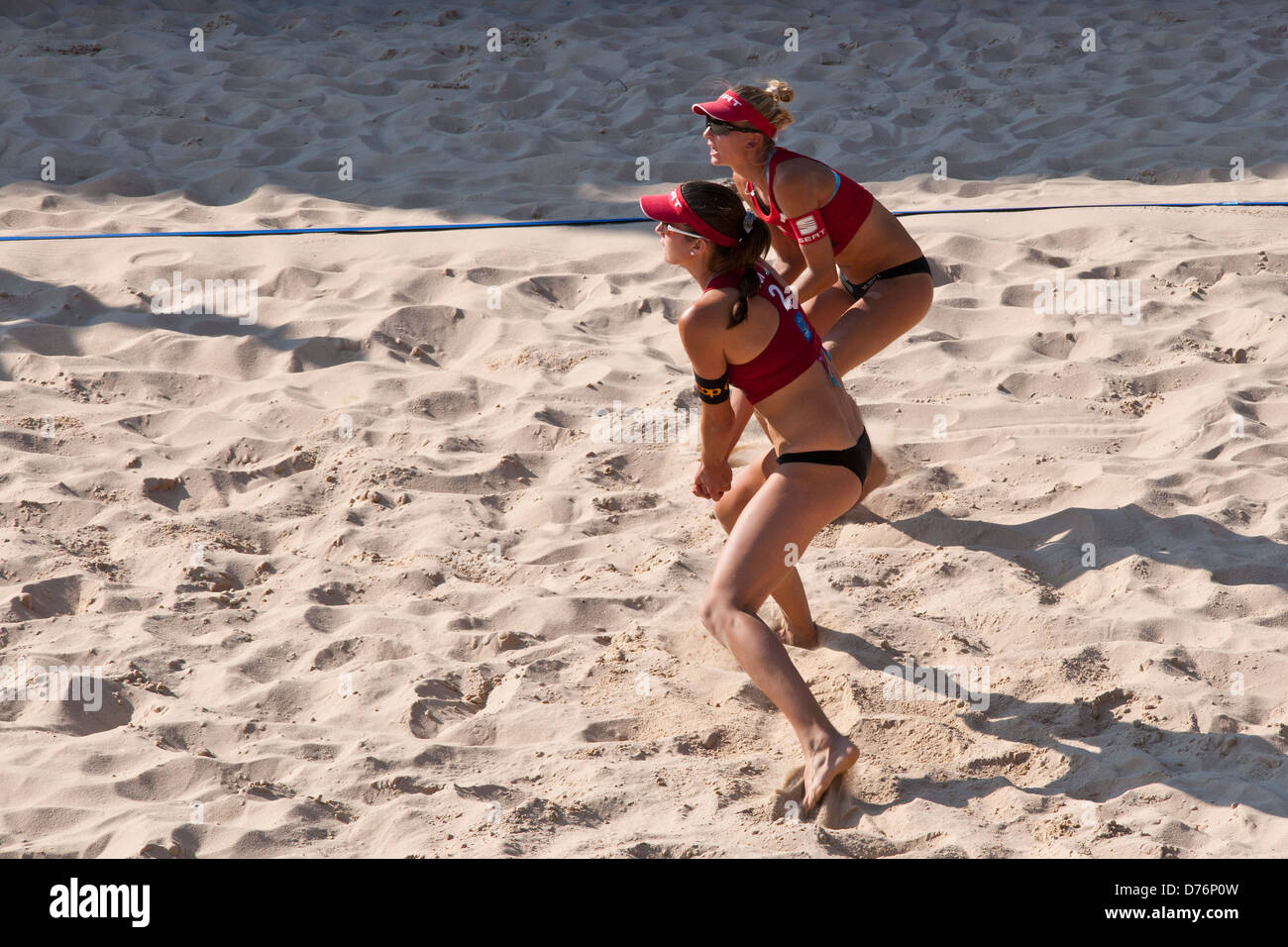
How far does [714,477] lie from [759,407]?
0.25 meters

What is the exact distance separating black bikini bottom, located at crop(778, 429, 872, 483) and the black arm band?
223mm

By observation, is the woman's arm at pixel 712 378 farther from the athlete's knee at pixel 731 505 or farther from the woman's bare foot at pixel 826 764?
the woman's bare foot at pixel 826 764

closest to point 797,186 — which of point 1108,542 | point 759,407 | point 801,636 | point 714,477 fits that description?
point 759,407

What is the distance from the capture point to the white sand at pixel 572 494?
3.04 metres

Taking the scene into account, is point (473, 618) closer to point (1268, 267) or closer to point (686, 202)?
point (686, 202)

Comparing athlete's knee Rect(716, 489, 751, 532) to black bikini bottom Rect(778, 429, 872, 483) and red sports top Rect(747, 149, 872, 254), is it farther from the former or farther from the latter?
red sports top Rect(747, 149, 872, 254)

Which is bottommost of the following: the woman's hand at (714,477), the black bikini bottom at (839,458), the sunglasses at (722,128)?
the woman's hand at (714,477)

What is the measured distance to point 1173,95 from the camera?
7586mm

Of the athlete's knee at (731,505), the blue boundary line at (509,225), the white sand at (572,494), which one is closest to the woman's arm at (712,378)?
Answer: the athlete's knee at (731,505)

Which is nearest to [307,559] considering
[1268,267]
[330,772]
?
[330,772]

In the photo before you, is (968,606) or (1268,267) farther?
(1268,267)

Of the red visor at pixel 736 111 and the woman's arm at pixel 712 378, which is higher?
the red visor at pixel 736 111

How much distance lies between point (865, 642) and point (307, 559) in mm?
1802

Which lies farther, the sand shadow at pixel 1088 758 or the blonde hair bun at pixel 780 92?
the blonde hair bun at pixel 780 92
